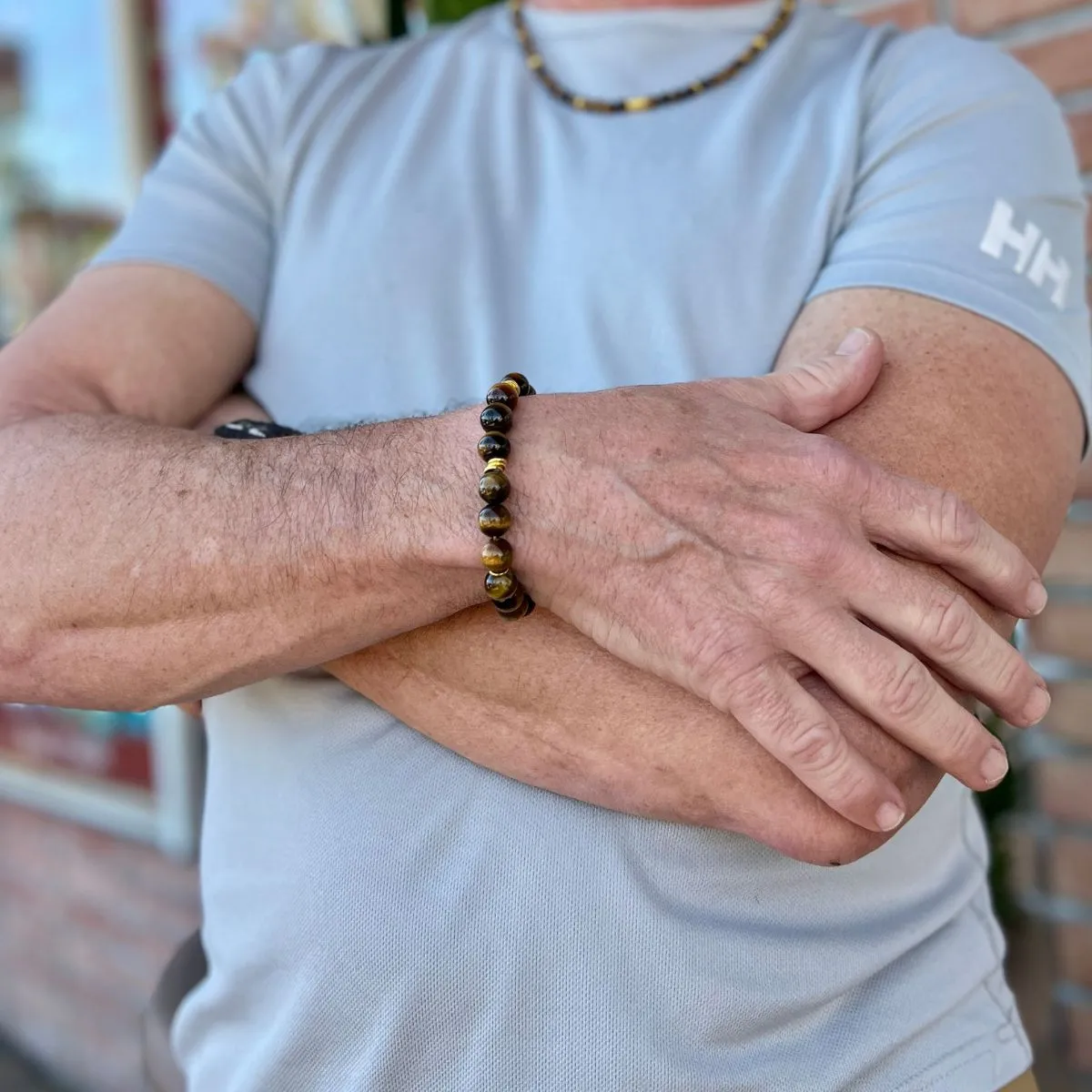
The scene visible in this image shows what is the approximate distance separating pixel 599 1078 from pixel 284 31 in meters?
2.79

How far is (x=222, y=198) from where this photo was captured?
4.03 feet

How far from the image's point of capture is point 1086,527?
176 centimetres

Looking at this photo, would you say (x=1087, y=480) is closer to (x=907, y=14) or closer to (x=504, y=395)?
(x=907, y=14)

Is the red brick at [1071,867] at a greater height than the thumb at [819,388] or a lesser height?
lesser

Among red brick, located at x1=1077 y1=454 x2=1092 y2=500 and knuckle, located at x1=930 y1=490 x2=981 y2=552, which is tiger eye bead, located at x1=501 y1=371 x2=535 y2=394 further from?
red brick, located at x1=1077 y1=454 x2=1092 y2=500

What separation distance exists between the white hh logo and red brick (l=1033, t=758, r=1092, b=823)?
3.61 ft

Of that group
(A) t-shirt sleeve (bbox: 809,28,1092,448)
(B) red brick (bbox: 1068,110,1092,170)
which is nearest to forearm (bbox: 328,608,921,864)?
(A) t-shirt sleeve (bbox: 809,28,1092,448)

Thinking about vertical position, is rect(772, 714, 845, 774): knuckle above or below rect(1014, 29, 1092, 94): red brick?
below

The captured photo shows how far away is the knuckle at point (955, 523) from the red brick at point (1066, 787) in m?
1.24

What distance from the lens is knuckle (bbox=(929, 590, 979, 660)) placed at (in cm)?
79

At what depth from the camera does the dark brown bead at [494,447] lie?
2.67ft

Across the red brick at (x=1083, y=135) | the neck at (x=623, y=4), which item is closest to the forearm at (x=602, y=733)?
the neck at (x=623, y=4)

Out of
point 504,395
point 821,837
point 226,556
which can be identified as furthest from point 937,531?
point 226,556

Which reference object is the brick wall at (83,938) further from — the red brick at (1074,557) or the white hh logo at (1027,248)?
the white hh logo at (1027,248)
